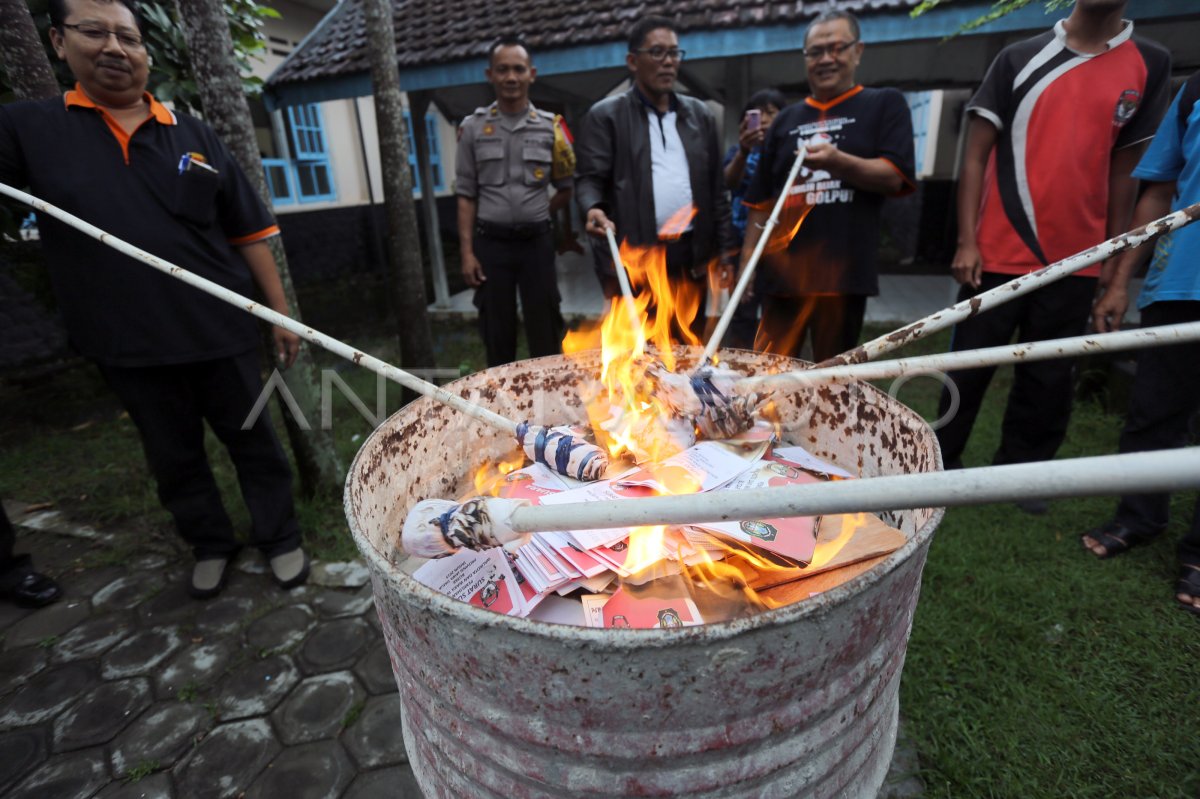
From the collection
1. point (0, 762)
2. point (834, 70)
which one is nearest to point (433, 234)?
point (834, 70)

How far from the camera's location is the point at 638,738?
906 mm

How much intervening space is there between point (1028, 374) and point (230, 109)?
3945 mm

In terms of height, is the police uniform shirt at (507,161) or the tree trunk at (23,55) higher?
the tree trunk at (23,55)

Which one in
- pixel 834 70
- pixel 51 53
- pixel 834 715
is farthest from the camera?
pixel 51 53

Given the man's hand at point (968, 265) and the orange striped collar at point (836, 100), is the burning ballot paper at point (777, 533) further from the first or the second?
the orange striped collar at point (836, 100)

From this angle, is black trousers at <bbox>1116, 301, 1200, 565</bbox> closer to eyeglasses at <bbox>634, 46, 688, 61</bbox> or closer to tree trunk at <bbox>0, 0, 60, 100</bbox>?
eyeglasses at <bbox>634, 46, 688, 61</bbox>

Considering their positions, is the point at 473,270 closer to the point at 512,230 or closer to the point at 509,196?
the point at 512,230

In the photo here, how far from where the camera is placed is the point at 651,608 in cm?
114

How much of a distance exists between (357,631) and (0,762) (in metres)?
1.09

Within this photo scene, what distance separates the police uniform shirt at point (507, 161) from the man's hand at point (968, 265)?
239 cm

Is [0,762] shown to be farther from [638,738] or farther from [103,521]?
[638,738]

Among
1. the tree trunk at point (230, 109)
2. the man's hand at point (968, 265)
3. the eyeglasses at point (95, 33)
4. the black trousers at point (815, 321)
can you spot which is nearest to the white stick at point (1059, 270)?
the man's hand at point (968, 265)

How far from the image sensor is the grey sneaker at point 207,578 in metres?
2.65

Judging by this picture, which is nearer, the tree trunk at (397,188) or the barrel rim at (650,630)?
the barrel rim at (650,630)
